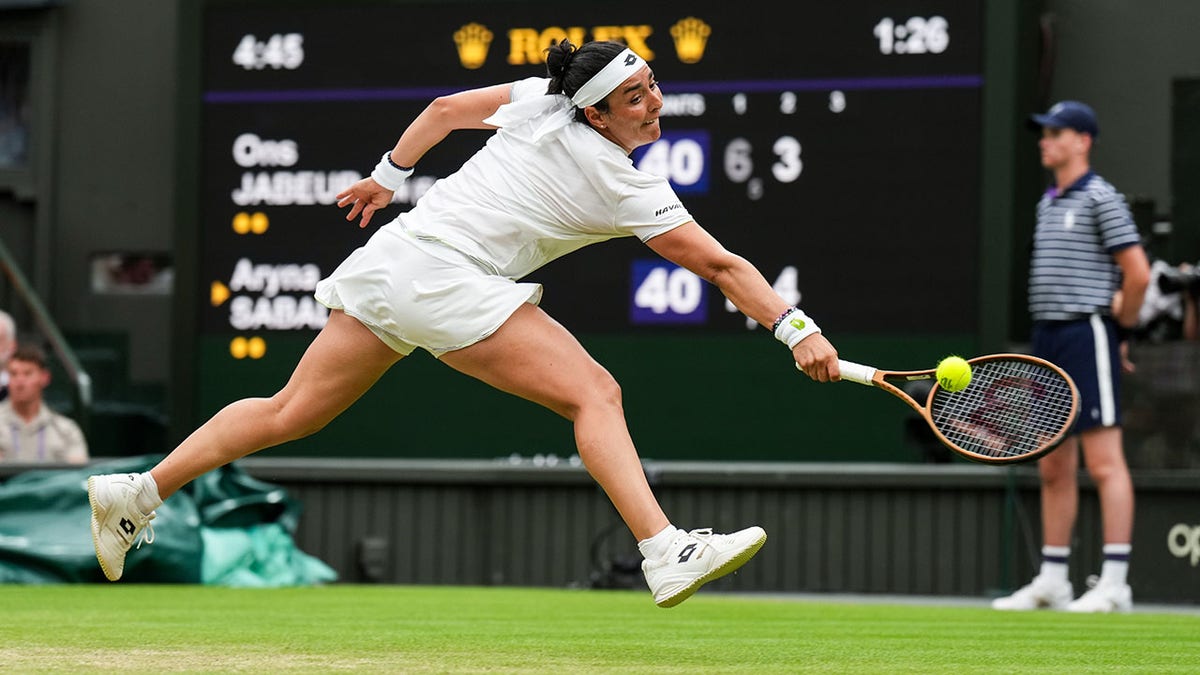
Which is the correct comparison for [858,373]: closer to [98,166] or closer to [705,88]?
[705,88]

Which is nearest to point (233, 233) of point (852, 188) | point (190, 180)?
point (190, 180)

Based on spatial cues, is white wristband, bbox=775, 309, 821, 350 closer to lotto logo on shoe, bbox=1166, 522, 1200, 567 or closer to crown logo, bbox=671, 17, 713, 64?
lotto logo on shoe, bbox=1166, 522, 1200, 567

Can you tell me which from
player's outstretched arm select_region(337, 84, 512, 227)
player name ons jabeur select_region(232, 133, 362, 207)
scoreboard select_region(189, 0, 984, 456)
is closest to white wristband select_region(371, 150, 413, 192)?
player's outstretched arm select_region(337, 84, 512, 227)

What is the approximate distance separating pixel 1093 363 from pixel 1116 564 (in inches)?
31.0

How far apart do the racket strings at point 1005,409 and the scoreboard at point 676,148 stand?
379cm

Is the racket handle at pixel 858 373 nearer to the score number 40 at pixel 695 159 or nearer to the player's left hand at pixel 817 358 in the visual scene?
the player's left hand at pixel 817 358

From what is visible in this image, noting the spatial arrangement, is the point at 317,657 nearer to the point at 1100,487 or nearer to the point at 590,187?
the point at 590,187

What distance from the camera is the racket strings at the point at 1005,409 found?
5.14 meters

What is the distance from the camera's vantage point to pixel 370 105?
9.80m

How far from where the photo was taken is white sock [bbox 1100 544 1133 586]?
758 cm

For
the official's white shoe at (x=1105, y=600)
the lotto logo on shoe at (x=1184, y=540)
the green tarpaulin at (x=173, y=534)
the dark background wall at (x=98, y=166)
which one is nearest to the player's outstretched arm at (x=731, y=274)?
the official's white shoe at (x=1105, y=600)

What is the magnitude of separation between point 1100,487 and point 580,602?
209 centimetres

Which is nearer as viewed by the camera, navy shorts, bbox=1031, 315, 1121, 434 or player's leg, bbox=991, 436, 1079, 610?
navy shorts, bbox=1031, 315, 1121, 434

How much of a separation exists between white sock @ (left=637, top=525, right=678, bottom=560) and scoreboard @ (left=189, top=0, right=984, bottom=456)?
454 centimetres
